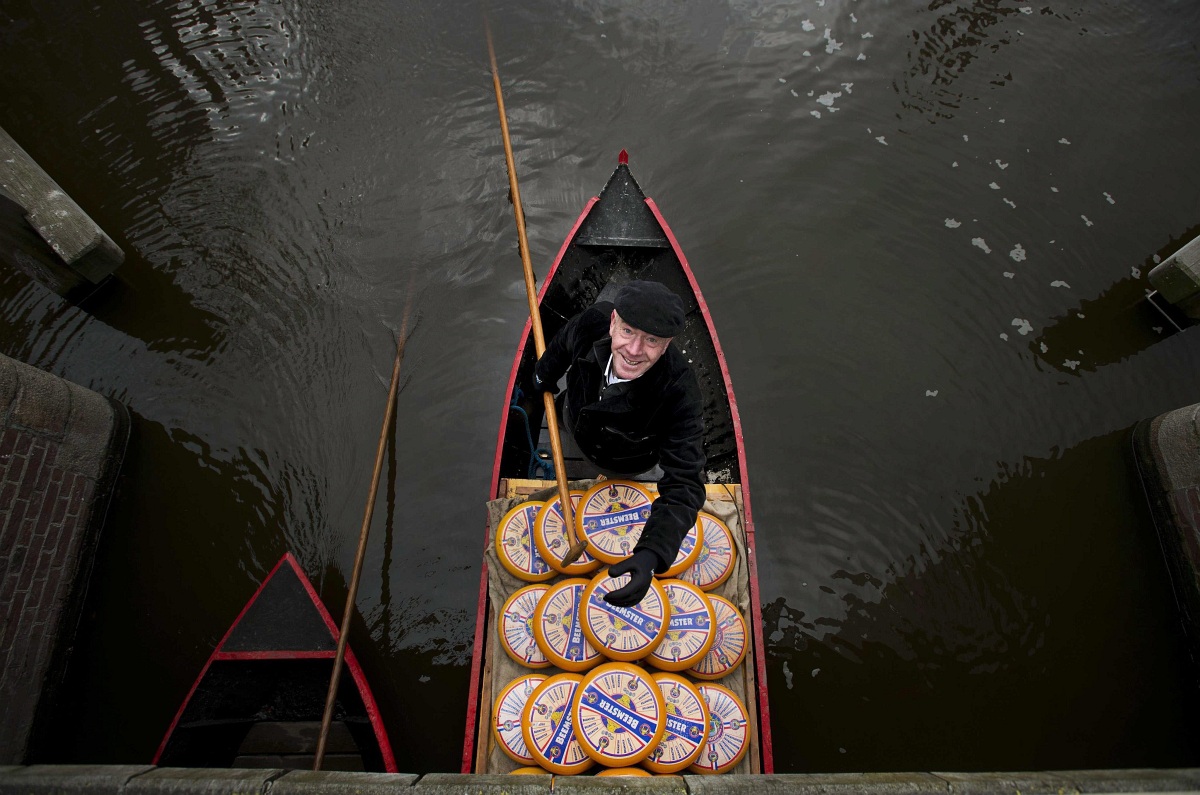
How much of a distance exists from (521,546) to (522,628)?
494 mm

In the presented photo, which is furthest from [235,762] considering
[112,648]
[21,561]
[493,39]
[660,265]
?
[493,39]

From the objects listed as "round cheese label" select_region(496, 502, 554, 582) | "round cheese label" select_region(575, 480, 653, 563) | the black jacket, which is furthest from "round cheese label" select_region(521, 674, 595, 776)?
the black jacket

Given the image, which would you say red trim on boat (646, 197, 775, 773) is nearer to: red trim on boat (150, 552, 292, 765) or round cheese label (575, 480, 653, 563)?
round cheese label (575, 480, 653, 563)

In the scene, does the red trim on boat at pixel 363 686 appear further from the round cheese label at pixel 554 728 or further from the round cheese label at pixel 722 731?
the round cheese label at pixel 722 731

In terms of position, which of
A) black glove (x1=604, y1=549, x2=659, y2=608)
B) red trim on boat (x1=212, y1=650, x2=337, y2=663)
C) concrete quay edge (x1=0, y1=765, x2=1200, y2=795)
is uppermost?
black glove (x1=604, y1=549, x2=659, y2=608)

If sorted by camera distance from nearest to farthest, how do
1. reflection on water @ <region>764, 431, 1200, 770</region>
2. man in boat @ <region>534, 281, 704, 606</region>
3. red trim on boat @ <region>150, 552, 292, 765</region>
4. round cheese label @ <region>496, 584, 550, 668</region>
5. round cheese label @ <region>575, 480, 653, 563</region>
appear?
1. man in boat @ <region>534, 281, 704, 606</region>
2. round cheese label @ <region>496, 584, 550, 668</region>
3. round cheese label @ <region>575, 480, 653, 563</region>
4. red trim on boat @ <region>150, 552, 292, 765</region>
5. reflection on water @ <region>764, 431, 1200, 770</region>

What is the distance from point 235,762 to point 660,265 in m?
5.16

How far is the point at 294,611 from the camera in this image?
446 centimetres

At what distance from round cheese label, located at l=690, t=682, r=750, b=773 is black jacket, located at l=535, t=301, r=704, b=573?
927 millimetres

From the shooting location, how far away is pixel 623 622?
3414 millimetres

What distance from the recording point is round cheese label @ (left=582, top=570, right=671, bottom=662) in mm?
3346

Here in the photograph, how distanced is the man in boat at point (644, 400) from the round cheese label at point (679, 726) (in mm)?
685

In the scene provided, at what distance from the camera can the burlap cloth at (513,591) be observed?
346cm

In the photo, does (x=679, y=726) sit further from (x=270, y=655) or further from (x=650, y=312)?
(x=270, y=655)
